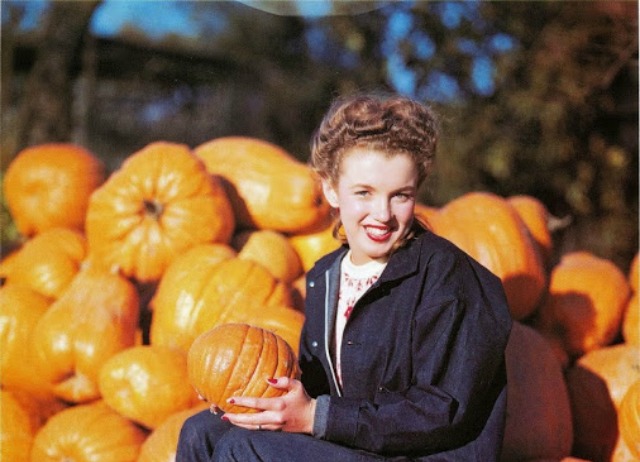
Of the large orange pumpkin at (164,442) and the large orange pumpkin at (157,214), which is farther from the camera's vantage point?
the large orange pumpkin at (157,214)

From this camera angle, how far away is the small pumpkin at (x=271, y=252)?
327 cm

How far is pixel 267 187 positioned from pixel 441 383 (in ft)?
5.90

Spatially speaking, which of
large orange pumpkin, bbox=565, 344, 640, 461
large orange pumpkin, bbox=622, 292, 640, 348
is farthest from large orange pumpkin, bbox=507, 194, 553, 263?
large orange pumpkin, bbox=565, 344, 640, 461

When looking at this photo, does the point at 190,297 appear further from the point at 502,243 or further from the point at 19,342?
the point at 502,243

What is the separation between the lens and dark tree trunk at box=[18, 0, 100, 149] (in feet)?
18.7

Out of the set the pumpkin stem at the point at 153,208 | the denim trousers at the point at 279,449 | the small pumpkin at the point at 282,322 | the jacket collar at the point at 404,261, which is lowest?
the small pumpkin at the point at 282,322

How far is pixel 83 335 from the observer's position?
292 centimetres

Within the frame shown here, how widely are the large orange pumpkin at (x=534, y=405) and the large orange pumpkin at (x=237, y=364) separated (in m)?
0.92

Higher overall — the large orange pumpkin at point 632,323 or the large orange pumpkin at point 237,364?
the large orange pumpkin at point 237,364

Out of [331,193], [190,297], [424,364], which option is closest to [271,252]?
[190,297]

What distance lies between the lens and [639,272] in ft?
11.2

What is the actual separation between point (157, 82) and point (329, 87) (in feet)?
8.15

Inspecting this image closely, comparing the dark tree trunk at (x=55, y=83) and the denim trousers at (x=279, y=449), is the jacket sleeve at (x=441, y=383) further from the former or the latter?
the dark tree trunk at (x=55, y=83)

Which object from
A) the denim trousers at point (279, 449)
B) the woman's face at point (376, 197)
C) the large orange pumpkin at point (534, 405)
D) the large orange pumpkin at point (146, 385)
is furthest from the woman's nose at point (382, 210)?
the large orange pumpkin at point (146, 385)
